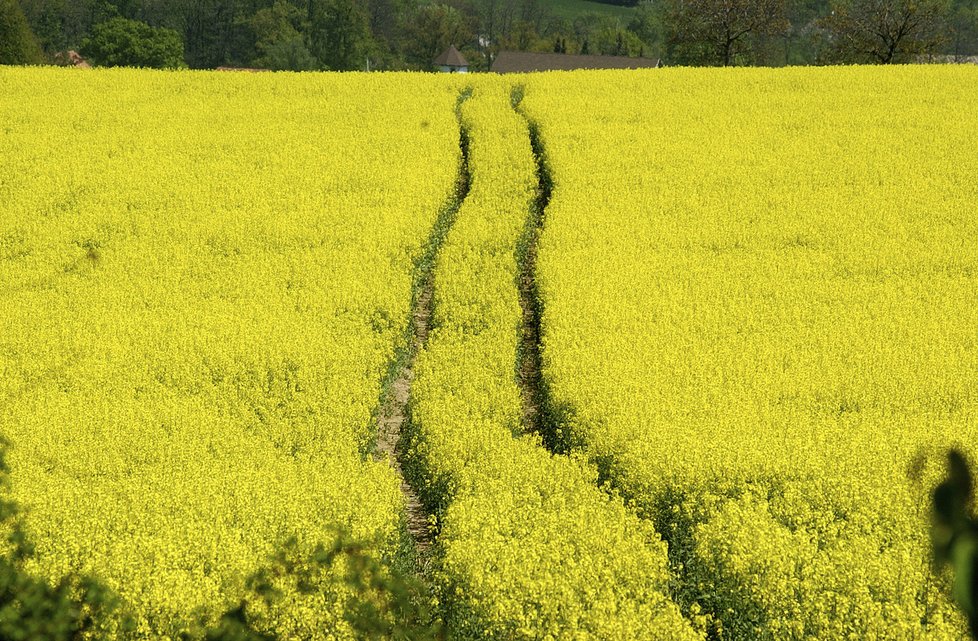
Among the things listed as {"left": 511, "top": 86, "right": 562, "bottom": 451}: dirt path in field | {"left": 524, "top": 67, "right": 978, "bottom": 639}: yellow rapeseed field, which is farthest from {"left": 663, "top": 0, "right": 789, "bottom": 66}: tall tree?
{"left": 511, "top": 86, "right": 562, "bottom": 451}: dirt path in field

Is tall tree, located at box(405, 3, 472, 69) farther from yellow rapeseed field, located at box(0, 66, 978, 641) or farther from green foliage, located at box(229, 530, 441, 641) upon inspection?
green foliage, located at box(229, 530, 441, 641)

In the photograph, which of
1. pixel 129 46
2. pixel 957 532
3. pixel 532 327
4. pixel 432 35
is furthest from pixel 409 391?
pixel 432 35

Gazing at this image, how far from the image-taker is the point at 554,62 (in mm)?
74875

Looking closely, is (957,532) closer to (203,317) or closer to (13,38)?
(203,317)

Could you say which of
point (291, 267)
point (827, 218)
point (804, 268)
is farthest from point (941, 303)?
point (291, 267)

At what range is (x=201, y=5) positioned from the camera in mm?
103000

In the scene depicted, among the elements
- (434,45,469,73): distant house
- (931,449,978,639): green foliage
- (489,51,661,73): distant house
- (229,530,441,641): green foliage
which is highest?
(931,449,978,639): green foliage

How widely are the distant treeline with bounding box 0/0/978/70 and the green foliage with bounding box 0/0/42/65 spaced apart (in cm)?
4

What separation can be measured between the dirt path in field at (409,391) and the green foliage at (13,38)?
2722 centimetres

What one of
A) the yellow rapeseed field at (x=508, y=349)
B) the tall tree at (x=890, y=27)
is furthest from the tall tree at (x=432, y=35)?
the yellow rapeseed field at (x=508, y=349)

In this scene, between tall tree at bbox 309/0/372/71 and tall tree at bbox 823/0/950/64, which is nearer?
tall tree at bbox 823/0/950/64

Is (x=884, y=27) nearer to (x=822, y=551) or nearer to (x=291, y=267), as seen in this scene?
(x=291, y=267)

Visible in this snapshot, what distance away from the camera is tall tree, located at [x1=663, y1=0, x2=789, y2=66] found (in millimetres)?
46000

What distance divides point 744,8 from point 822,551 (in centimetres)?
4195
